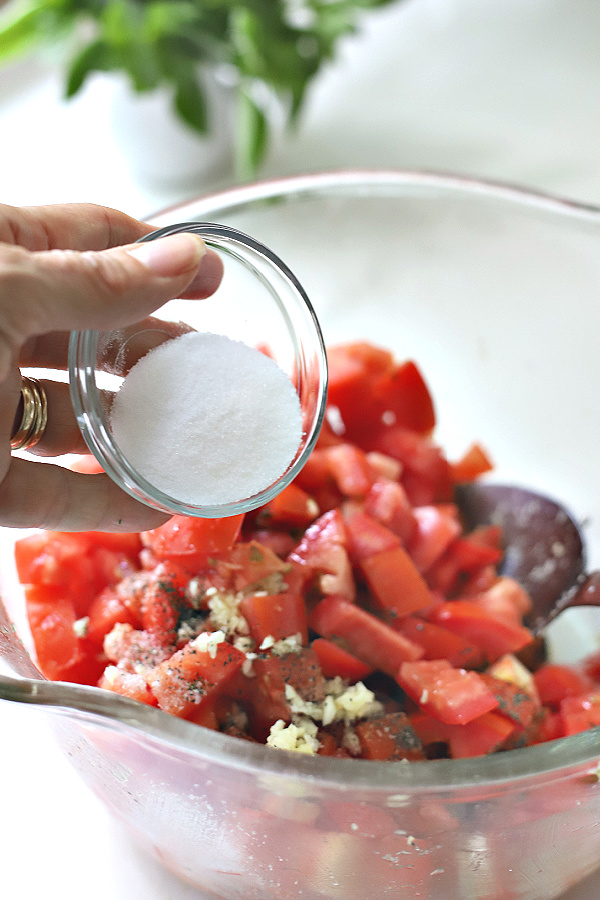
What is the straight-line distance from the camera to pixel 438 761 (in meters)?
0.63

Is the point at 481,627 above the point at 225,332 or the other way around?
the other way around

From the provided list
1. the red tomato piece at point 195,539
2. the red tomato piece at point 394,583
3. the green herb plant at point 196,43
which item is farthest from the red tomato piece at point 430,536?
the green herb plant at point 196,43

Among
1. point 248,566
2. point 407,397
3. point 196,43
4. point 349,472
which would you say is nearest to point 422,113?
point 196,43

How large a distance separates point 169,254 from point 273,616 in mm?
381

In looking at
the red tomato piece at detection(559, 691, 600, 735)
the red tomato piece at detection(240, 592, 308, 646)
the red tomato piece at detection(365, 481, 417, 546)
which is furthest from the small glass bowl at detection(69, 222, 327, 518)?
the red tomato piece at detection(559, 691, 600, 735)

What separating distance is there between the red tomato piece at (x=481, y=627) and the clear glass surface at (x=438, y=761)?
21 centimetres

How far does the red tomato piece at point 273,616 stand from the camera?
0.83m

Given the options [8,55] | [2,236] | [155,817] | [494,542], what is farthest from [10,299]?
[8,55]

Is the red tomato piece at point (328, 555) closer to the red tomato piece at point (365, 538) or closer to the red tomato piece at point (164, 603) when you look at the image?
the red tomato piece at point (365, 538)

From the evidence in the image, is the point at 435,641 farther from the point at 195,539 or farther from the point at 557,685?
the point at 195,539

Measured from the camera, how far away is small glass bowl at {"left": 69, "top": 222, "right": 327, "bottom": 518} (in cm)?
72

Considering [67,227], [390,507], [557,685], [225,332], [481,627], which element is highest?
[67,227]

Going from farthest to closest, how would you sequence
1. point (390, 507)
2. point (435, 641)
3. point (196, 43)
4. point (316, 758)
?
1. point (196, 43)
2. point (390, 507)
3. point (435, 641)
4. point (316, 758)

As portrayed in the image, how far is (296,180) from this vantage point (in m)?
1.25
